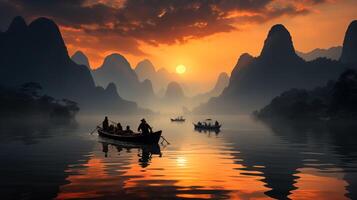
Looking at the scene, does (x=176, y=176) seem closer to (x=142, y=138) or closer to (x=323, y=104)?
(x=142, y=138)

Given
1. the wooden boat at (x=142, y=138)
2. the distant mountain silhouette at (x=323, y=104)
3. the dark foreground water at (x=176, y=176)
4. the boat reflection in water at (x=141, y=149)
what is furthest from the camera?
the distant mountain silhouette at (x=323, y=104)

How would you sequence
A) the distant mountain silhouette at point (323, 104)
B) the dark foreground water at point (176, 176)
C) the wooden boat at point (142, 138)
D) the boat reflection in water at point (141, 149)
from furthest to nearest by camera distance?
1. the distant mountain silhouette at point (323, 104)
2. the wooden boat at point (142, 138)
3. the boat reflection in water at point (141, 149)
4. the dark foreground water at point (176, 176)

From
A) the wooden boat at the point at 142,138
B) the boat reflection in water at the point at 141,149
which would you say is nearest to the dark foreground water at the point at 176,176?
the boat reflection in water at the point at 141,149

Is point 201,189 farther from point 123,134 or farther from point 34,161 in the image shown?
point 123,134

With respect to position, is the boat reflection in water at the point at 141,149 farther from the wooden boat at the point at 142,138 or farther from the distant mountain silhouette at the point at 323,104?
the distant mountain silhouette at the point at 323,104

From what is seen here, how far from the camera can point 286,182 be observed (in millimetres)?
19453

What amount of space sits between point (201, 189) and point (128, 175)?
17.9ft

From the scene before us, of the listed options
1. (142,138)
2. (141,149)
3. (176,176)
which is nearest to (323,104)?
(142,138)

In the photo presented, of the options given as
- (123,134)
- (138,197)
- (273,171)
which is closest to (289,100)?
(123,134)

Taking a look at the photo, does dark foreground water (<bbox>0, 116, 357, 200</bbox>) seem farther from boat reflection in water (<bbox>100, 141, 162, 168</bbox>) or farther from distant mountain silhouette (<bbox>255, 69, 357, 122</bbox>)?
distant mountain silhouette (<bbox>255, 69, 357, 122</bbox>)

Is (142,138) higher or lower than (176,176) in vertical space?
higher

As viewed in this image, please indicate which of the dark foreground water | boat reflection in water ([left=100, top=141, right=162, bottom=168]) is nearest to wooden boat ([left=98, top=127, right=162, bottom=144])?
boat reflection in water ([left=100, top=141, right=162, bottom=168])

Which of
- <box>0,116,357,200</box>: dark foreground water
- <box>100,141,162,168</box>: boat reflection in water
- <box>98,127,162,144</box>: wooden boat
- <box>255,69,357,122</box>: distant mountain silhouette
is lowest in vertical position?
<box>0,116,357,200</box>: dark foreground water

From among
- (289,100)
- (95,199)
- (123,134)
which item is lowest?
(95,199)
